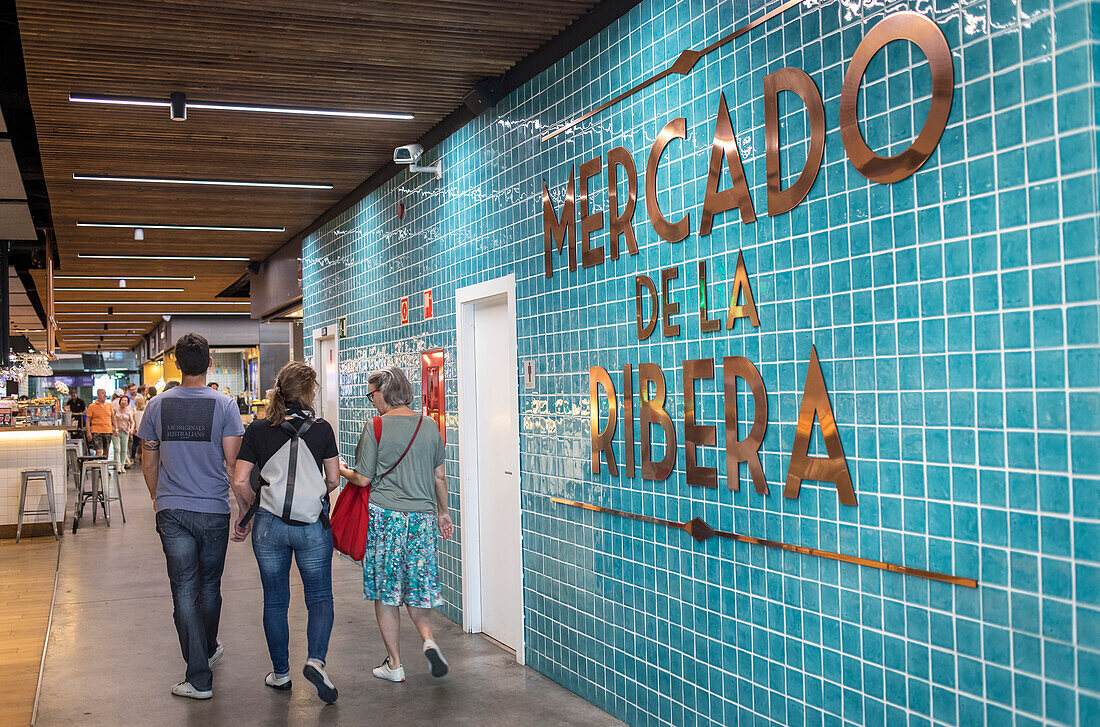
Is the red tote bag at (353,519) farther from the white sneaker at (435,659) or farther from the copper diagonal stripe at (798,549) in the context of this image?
the copper diagonal stripe at (798,549)

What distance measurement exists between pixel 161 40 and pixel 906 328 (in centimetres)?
412

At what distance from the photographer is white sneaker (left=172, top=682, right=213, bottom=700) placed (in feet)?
15.8

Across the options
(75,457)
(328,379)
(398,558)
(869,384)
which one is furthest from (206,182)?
(869,384)

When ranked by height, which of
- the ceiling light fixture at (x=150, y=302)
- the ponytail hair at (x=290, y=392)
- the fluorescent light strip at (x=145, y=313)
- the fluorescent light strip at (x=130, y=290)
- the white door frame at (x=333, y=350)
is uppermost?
the fluorescent light strip at (x=145, y=313)

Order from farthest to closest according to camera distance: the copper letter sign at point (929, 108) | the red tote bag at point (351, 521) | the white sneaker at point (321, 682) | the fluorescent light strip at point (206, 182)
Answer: the fluorescent light strip at point (206, 182) → the red tote bag at point (351, 521) → the white sneaker at point (321, 682) → the copper letter sign at point (929, 108)

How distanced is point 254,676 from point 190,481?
1.22 metres

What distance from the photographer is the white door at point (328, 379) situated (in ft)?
33.4

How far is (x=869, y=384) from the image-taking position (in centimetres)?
289

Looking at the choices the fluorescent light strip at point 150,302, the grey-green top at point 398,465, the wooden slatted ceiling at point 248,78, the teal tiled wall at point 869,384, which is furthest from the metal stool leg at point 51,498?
the fluorescent light strip at point 150,302

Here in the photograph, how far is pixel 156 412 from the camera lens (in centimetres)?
485

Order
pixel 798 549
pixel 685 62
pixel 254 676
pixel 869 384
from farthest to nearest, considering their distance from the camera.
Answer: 1. pixel 254 676
2. pixel 685 62
3. pixel 798 549
4. pixel 869 384

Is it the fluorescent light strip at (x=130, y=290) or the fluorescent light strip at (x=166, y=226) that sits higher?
the fluorescent light strip at (x=130, y=290)

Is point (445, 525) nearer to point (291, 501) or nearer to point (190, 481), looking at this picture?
point (291, 501)

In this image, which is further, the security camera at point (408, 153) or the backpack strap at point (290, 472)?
the security camera at point (408, 153)
